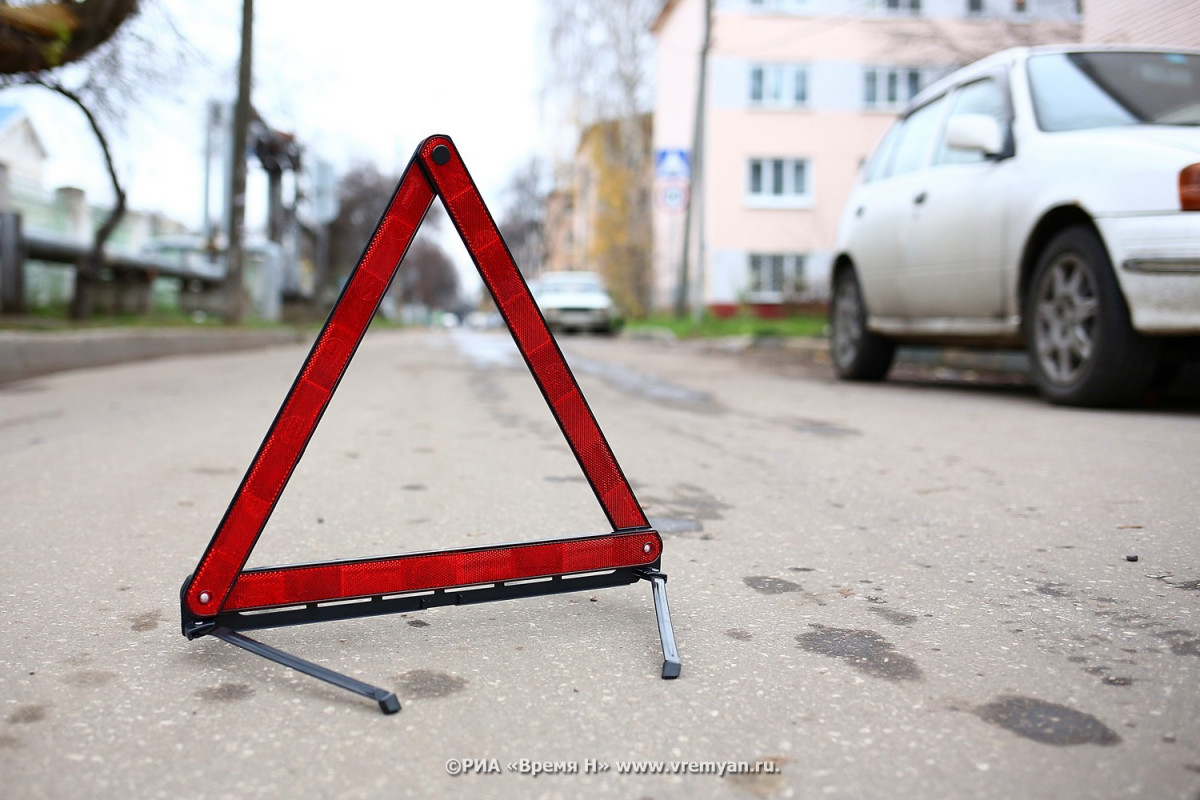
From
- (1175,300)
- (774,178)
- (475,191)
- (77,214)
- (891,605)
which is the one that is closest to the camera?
(475,191)

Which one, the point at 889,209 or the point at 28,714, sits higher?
the point at 889,209

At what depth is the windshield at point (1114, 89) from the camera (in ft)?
18.7

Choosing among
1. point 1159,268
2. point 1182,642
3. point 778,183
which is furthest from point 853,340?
point 778,183

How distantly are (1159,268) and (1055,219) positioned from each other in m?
0.82

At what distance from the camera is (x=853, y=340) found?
8.12m

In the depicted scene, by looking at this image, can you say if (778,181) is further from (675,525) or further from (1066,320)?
(675,525)

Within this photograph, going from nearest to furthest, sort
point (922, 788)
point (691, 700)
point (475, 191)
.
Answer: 1. point (922, 788)
2. point (691, 700)
3. point (475, 191)

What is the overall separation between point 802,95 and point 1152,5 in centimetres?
2382

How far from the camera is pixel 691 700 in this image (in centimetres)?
188

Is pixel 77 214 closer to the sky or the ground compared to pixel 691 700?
closer to the sky

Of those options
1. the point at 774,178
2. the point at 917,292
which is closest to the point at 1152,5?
the point at 917,292

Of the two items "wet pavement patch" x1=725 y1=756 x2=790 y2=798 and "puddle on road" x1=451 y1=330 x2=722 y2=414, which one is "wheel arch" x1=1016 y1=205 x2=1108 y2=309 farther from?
"wet pavement patch" x1=725 y1=756 x2=790 y2=798

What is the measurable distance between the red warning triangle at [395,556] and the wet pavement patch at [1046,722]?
0.59m

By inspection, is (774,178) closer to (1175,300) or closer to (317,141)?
(317,141)
